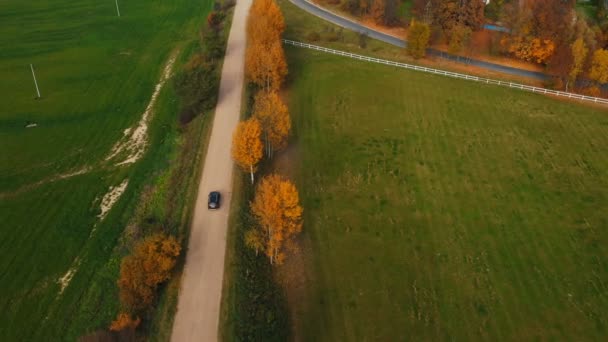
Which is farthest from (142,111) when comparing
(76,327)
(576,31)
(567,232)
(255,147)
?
(576,31)

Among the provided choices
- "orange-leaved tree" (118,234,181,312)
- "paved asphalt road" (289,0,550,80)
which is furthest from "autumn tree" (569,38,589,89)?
"orange-leaved tree" (118,234,181,312)

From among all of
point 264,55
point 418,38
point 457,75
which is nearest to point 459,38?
point 418,38

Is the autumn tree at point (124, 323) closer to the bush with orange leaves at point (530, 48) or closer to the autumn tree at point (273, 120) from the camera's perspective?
the autumn tree at point (273, 120)

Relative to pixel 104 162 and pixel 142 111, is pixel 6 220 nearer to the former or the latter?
pixel 104 162

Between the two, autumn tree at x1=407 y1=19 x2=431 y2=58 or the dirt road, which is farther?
autumn tree at x1=407 y1=19 x2=431 y2=58

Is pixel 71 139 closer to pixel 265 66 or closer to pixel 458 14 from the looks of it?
pixel 265 66

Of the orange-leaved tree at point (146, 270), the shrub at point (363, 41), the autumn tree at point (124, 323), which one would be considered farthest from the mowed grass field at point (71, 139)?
the shrub at point (363, 41)

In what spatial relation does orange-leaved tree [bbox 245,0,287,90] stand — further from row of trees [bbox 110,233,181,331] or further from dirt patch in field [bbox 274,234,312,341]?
row of trees [bbox 110,233,181,331]
